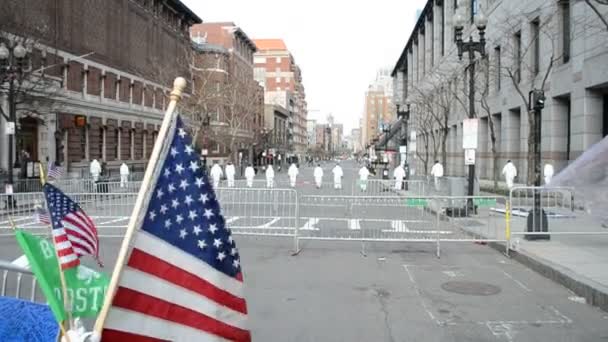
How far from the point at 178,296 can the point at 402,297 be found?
5886mm

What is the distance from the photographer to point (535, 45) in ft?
97.3

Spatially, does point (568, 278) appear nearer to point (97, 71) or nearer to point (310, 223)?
point (310, 223)

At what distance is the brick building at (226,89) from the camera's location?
50094 mm

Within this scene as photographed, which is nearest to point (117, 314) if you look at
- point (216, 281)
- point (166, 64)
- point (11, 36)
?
point (216, 281)

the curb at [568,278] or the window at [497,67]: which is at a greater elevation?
the window at [497,67]

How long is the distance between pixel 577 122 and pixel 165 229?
78.8ft

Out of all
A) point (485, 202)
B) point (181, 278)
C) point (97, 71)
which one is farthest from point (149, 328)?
point (97, 71)

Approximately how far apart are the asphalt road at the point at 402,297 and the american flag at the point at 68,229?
2.80 meters

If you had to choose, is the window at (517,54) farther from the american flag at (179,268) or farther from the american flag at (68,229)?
the american flag at (179,268)

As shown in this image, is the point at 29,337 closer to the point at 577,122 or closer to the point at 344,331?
the point at 344,331

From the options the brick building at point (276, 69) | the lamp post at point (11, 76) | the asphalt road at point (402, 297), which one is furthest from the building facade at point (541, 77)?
the brick building at point (276, 69)

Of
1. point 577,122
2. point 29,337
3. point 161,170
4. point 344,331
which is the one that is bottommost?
point 344,331

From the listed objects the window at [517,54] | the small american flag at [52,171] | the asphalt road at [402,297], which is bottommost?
the asphalt road at [402,297]

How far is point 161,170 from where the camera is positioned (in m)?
2.72
